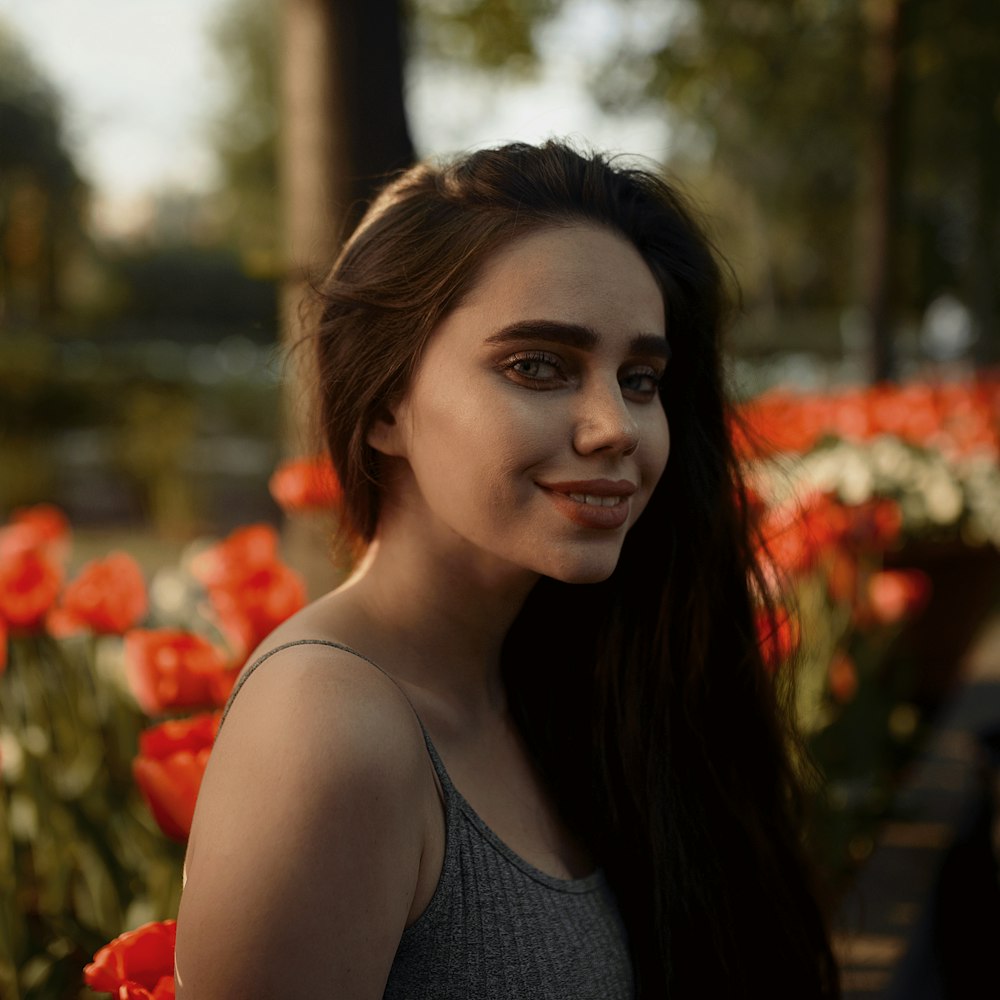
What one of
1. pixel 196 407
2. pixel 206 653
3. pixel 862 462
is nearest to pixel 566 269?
pixel 206 653

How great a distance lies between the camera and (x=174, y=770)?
1311mm

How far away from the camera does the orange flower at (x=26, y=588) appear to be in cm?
211

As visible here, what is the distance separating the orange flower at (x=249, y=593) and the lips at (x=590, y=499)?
75 cm

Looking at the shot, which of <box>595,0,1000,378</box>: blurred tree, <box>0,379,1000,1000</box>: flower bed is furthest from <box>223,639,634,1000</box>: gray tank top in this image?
<box>595,0,1000,378</box>: blurred tree

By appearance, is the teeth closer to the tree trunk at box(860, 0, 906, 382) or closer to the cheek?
the cheek

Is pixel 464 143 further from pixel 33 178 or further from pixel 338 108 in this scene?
pixel 33 178

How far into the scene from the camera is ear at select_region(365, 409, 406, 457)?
1.34 m

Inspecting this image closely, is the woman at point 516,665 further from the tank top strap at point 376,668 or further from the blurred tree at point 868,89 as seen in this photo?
the blurred tree at point 868,89

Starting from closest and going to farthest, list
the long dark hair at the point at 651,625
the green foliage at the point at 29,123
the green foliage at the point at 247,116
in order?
the long dark hair at the point at 651,625 → the green foliage at the point at 29,123 → the green foliage at the point at 247,116

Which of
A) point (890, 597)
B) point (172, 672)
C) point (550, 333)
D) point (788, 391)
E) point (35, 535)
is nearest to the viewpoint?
point (550, 333)

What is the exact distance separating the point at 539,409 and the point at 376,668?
0.32 meters

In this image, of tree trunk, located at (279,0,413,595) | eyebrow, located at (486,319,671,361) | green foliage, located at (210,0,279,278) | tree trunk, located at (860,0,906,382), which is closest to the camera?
eyebrow, located at (486,319,671,361)

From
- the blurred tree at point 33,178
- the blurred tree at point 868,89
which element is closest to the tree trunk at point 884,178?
the blurred tree at point 868,89

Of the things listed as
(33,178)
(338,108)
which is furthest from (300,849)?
(33,178)
